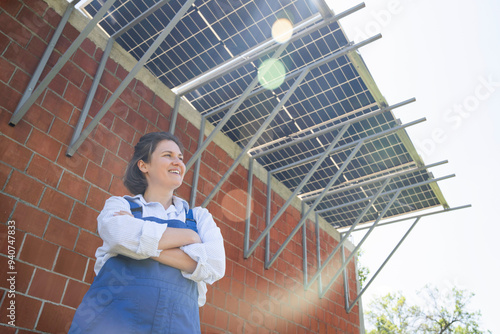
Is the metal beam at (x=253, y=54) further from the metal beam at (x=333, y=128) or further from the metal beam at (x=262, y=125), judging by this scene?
the metal beam at (x=333, y=128)

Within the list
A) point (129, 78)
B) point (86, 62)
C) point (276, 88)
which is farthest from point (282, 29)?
point (86, 62)

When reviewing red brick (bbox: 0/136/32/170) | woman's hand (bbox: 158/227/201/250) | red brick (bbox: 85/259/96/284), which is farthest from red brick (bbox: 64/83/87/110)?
woman's hand (bbox: 158/227/201/250)

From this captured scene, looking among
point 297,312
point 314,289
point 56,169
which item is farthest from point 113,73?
point 314,289

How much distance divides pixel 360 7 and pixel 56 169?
3.19m

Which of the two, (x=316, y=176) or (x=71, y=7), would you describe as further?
(x=316, y=176)

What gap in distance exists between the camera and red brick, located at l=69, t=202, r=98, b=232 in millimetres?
3244

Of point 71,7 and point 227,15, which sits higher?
point 227,15

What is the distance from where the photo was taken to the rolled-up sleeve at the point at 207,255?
61.6 inches

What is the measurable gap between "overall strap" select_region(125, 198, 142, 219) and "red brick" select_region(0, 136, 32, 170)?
5.54 feet

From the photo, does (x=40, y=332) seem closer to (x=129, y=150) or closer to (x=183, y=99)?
(x=129, y=150)

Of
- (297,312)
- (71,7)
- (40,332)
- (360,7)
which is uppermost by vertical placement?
(360,7)

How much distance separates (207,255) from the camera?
5.35 ft

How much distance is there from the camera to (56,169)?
3.21 m

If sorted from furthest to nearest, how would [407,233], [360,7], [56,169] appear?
[407,233] → [360,7] → [56,169]
